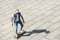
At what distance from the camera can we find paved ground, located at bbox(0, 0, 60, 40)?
11024 mm

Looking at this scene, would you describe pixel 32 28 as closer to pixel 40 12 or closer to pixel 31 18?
pixel 31 18

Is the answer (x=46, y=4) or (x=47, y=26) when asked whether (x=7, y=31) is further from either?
(x=46, y=4)

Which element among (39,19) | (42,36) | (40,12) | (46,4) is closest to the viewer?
(42,36)

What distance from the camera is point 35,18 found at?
12.8 m

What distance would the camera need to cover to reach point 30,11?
1389cm

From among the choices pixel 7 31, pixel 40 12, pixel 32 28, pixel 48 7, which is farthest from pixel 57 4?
pixel 7 31

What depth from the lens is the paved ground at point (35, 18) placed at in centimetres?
1102

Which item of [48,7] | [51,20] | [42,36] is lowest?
[42,36]

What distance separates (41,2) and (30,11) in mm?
1645

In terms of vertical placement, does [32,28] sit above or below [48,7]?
below

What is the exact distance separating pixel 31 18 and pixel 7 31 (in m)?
2.10

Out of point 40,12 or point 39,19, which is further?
point 40,12

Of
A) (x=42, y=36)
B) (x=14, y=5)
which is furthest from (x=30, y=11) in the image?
(x=42, y=36)

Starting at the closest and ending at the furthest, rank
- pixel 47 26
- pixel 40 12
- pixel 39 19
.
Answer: pixel 47 26 < pixel 39 19 < pixel 40 12
